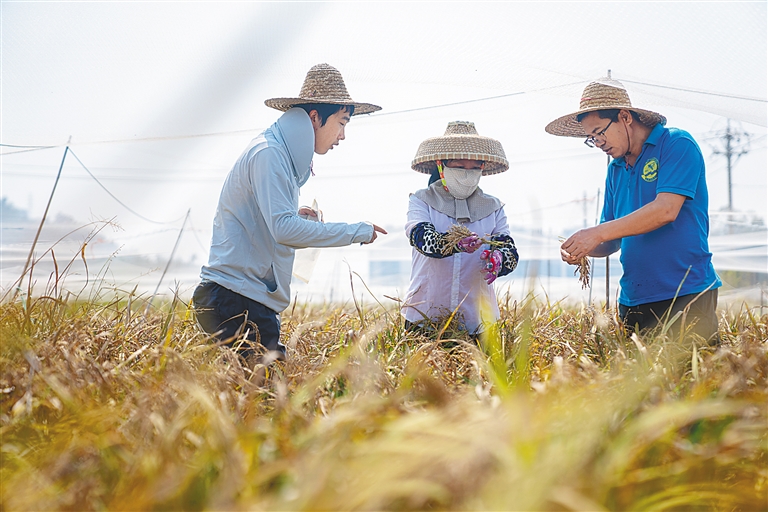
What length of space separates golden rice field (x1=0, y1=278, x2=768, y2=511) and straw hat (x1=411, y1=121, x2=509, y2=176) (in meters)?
1.42

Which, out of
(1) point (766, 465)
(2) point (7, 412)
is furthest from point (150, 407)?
(1) point (766, 465)

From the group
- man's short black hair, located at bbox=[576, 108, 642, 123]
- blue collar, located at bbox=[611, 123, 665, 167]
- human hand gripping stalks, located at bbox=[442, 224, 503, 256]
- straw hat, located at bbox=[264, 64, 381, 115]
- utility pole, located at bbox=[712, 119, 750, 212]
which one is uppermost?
utility pole, located at bbox=[712, 119, 750, 212]

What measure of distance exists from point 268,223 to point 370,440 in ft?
4.32

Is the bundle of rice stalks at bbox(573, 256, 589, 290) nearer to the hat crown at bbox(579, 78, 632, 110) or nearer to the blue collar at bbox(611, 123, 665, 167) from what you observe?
the blue collar at bbox(611, 123, 665, 167)

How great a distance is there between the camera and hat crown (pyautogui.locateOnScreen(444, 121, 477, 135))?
347 cm

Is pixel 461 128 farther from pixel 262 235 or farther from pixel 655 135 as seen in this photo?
pixel 262 235

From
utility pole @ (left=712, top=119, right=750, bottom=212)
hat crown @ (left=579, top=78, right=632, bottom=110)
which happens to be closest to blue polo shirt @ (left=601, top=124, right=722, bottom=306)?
hat crown @ (left=579, top=78, right=632, bottom=110)

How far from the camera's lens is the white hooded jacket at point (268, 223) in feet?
8.40

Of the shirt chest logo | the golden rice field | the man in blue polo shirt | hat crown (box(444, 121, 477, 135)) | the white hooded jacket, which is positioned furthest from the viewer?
hat crown (box(444, 121, 477, 135))

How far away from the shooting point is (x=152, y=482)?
44.4 inches

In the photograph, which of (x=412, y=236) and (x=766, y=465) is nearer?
(x=766, y=465)

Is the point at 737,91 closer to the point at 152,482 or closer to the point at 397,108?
the point at 397,108

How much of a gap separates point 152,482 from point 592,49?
10.7ft

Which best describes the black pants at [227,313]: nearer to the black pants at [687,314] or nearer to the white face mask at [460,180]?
the white face mask at [460,180]
